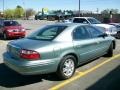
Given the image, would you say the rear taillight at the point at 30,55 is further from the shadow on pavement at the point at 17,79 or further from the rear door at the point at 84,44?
the rear door at the point at 84,44

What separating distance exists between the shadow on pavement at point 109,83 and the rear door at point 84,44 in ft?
2.97

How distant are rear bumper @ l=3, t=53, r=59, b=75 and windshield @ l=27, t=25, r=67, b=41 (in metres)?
0.81

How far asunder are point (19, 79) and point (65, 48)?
161 centimetres

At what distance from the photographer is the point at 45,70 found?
6.19m

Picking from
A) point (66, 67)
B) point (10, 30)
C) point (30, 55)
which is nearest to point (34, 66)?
point (30, 55)

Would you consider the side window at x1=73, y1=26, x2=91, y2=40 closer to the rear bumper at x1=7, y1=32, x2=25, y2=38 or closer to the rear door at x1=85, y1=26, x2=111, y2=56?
the rear door at x1=85, y1=26, x2=111, y2=56

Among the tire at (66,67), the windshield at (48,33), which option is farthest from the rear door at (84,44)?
the windshield at (48,33)

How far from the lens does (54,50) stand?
6324mm

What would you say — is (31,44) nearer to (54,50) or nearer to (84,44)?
(54,50)

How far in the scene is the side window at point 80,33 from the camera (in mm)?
7194

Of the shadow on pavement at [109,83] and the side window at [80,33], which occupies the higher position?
the side window at [80,33]

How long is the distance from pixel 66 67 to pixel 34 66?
43.5 inches

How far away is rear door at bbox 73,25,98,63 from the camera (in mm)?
7141

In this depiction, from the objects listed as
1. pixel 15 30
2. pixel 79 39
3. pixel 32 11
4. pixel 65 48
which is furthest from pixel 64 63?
pixel 32 11
